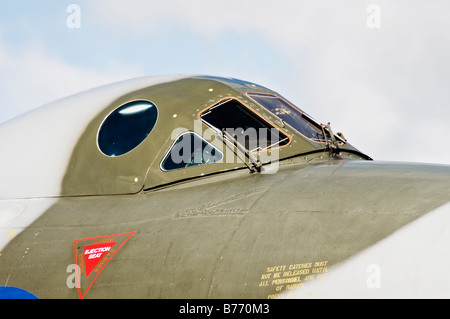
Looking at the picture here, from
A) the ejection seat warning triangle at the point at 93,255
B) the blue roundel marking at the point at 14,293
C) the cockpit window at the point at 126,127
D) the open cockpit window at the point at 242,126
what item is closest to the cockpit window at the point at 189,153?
the open cockpit window at the point at 242,126

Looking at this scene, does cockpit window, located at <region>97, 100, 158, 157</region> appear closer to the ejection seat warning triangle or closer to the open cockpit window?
the open cockpit window

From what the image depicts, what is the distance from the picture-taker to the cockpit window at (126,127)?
746cm

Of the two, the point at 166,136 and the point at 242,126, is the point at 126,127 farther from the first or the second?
the point at 242,126

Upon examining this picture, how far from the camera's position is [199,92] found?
7988 mm

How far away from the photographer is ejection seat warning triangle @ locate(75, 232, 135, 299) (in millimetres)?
6191

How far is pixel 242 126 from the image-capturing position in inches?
300

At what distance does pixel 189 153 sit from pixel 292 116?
1.71 meters

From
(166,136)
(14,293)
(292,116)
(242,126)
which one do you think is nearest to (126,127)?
(166,136)

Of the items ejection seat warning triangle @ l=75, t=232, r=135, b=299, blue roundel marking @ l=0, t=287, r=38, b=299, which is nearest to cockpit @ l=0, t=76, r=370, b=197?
ejection seat warning triangle @ l=75, t=232, r=135, b=299

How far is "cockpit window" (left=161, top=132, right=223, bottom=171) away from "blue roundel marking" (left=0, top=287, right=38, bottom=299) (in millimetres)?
1932

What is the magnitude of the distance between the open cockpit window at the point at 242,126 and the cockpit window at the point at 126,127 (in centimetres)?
66

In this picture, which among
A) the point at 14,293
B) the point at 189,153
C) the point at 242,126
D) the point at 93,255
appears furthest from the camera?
the point at 242,126

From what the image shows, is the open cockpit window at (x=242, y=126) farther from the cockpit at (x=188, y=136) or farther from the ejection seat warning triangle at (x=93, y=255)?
the ejection seat warning triangle at (x=93, y=255)
